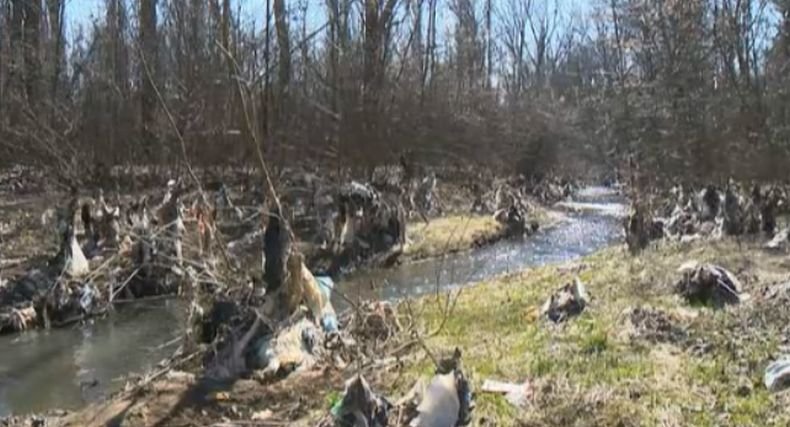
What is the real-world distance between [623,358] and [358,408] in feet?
8.72

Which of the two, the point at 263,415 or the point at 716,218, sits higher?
the point at 716,218

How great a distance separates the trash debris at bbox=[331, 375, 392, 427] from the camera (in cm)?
584

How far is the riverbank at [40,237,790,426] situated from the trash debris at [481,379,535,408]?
5cm

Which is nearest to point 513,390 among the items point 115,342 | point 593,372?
point 593,372

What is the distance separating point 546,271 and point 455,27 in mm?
32153

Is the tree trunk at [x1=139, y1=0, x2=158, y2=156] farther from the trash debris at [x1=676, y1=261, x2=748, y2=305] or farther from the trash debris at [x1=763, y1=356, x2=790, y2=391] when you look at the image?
the trash debris at [x1=763, y1=356, x2=790, y2=391]

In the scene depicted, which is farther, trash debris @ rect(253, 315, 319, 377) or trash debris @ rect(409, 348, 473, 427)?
trash debris @ rect(253, 315, 319, 377)

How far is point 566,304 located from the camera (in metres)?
9.73

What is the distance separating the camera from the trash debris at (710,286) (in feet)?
30.6

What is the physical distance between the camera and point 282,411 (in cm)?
729

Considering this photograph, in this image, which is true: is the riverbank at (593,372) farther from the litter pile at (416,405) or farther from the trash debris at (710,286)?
the litter pile at (416,405)

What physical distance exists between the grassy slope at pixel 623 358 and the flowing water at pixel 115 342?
1.17 m

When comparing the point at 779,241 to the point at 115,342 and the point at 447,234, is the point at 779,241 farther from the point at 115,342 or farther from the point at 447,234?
the point at 115,342

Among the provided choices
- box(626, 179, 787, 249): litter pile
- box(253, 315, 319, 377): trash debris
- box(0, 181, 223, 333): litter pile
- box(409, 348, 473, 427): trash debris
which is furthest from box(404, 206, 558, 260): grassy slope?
box(409, 348, 473, 427): trash debris
